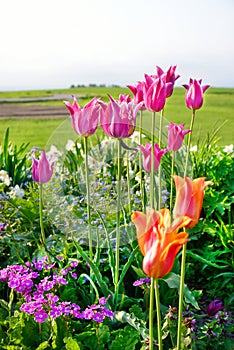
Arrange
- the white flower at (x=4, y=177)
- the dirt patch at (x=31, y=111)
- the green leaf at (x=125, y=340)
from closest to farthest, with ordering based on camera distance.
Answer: the green leaf at (x=125, y=340) < the white flower at (x=4, y=177) < the dirt patch at (x=31, y=111)

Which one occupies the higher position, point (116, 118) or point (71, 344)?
point (116, 118)

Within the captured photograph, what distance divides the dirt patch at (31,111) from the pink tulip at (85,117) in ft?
33.0

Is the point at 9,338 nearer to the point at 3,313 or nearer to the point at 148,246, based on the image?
the point at 3,313

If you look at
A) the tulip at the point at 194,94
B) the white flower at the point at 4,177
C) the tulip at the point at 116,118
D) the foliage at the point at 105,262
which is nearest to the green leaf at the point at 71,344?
the foliage at the point at 105,262

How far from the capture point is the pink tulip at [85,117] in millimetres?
1975

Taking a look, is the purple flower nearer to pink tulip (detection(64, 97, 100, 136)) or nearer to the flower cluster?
the flower cluster

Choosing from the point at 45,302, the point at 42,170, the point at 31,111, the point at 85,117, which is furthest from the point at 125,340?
the point at 31,111

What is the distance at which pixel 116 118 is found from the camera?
75.1 inches

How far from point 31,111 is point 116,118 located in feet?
41.3

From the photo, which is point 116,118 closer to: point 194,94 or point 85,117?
point 85,117

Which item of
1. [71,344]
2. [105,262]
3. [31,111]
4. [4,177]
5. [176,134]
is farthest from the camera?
[31,111]

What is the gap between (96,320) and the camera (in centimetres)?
187

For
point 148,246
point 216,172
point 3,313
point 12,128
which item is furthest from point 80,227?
point 12,128

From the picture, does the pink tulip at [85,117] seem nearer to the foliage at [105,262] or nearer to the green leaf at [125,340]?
the foliage at [105,262]
